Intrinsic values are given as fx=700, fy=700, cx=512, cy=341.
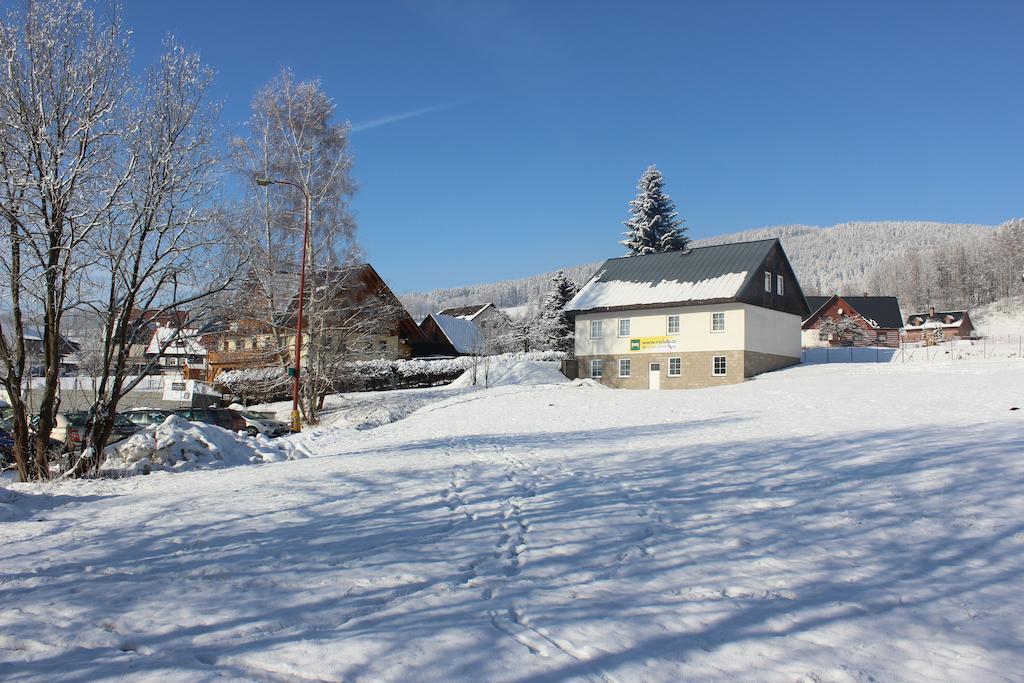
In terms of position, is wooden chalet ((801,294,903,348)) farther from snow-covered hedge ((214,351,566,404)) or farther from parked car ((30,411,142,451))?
parked car ((30,411,142,451))

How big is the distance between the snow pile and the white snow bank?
2293cm

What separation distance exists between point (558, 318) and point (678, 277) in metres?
11.5

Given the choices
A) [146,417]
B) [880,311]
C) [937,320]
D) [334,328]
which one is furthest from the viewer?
[880,311]

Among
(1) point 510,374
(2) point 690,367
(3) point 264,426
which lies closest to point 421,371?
(1) point 510,374

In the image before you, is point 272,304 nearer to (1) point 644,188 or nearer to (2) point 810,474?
(2) point 810,474

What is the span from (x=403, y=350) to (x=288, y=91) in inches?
979

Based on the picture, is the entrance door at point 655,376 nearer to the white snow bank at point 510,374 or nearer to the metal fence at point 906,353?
the white snow bank at point 510,374

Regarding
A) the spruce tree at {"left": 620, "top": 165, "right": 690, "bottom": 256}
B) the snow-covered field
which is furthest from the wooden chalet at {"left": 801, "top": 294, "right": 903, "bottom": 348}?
the snow-covered field

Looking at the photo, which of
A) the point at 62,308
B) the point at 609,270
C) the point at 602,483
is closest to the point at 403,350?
the point at 609,270

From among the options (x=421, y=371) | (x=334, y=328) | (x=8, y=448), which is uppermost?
(x=334, y=328)

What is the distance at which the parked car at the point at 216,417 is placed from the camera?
2453 cm

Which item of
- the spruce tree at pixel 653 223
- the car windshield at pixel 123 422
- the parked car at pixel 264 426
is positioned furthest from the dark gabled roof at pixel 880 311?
the car windshield at pixel 123 422

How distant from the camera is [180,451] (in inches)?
617

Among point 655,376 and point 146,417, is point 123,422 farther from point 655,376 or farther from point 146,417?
point 655,376
